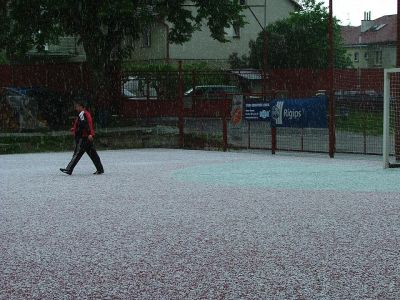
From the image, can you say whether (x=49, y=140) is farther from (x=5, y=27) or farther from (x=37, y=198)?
(x=37, y=198)

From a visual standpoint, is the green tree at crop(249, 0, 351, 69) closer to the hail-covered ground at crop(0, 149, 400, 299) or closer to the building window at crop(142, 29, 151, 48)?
the building window at crop(142, 29, 151, 48)

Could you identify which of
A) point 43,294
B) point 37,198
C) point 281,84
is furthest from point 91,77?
point 43,294

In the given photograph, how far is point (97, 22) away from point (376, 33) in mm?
57667

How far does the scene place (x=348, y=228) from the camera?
31.4 ft

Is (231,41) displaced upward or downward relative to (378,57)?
upward

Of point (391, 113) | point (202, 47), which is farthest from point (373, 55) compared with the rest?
point (391, 113)

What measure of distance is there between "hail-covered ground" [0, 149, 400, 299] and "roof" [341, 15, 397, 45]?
2548 inches

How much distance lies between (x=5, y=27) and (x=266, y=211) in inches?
881

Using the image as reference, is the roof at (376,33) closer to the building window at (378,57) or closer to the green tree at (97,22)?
the building window at (378,57)

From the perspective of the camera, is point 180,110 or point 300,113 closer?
point 300,113

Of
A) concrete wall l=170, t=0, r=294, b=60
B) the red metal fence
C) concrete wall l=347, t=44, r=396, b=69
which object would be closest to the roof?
concrete wall l=347, t=44, r=396, b=69

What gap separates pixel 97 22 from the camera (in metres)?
29.7

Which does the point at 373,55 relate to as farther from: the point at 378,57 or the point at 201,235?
the point at 201,235

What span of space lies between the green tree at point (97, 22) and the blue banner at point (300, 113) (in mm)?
7515
